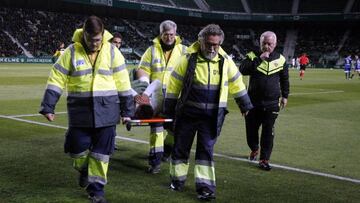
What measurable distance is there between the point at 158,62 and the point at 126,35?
58.8 meters

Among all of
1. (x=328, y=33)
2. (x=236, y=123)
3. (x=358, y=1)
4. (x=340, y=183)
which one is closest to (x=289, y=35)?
(x=328, y=33)

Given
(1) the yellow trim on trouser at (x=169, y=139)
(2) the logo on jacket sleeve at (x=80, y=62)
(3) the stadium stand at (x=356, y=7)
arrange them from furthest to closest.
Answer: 1. (3) the stadium stand at (x=356, y=7)
2. (1) the yellow trim on trouser at (x=169, y=139)
3. (2) the logo on jacket sleeve at (x=80, y=62)

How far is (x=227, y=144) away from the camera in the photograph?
31.4 feet

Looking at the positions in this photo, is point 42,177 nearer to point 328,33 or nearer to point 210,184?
point 210,184

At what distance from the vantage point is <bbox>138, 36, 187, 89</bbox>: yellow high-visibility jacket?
290 inches

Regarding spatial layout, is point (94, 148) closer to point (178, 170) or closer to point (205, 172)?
point (178, 170)

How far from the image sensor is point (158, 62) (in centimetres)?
737

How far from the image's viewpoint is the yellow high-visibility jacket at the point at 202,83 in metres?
5.94

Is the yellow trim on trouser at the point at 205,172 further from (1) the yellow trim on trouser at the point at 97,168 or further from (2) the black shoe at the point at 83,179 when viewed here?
(2) the black shoe at the point at 83,179

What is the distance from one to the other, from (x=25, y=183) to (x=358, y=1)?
233 feet

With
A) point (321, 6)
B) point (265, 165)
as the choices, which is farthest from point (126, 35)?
point (265, 165)

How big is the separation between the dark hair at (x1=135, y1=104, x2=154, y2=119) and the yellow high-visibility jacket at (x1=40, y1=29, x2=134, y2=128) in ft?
3.42

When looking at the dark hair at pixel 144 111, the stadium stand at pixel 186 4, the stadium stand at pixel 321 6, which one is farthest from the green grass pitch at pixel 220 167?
the stadium stand at pixel 321 6

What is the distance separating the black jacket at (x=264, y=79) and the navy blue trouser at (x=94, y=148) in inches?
110
